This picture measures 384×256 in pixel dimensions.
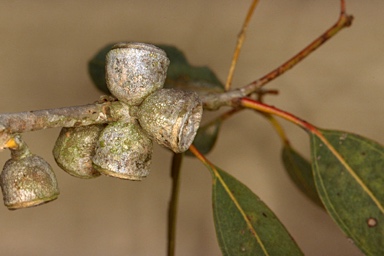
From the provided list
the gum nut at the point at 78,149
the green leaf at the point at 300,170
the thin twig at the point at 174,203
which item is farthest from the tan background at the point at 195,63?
the gum nut at the point at 78,149

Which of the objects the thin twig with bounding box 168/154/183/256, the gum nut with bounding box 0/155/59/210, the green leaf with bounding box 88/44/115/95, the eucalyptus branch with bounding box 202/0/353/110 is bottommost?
the thin twig with bounding box 168/154/183/256

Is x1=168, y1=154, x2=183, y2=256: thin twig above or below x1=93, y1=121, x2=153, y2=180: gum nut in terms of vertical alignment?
below

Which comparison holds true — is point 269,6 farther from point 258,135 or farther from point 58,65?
point 58,65

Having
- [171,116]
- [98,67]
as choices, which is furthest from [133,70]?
[98,67]

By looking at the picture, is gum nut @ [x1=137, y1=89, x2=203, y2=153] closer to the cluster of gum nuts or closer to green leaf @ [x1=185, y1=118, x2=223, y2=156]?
the cluster of gum nuts

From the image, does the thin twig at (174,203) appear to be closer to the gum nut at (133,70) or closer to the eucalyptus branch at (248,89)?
the eucalyptus branch at (248,89)

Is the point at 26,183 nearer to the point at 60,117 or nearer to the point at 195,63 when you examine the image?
the point at 60,117

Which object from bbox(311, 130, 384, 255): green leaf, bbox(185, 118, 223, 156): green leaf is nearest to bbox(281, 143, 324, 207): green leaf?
bbox(185, 118, 223, 156): green leaf

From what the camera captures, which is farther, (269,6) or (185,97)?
(269,6)

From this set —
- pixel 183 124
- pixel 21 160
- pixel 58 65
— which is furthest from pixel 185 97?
pixel 58 65
